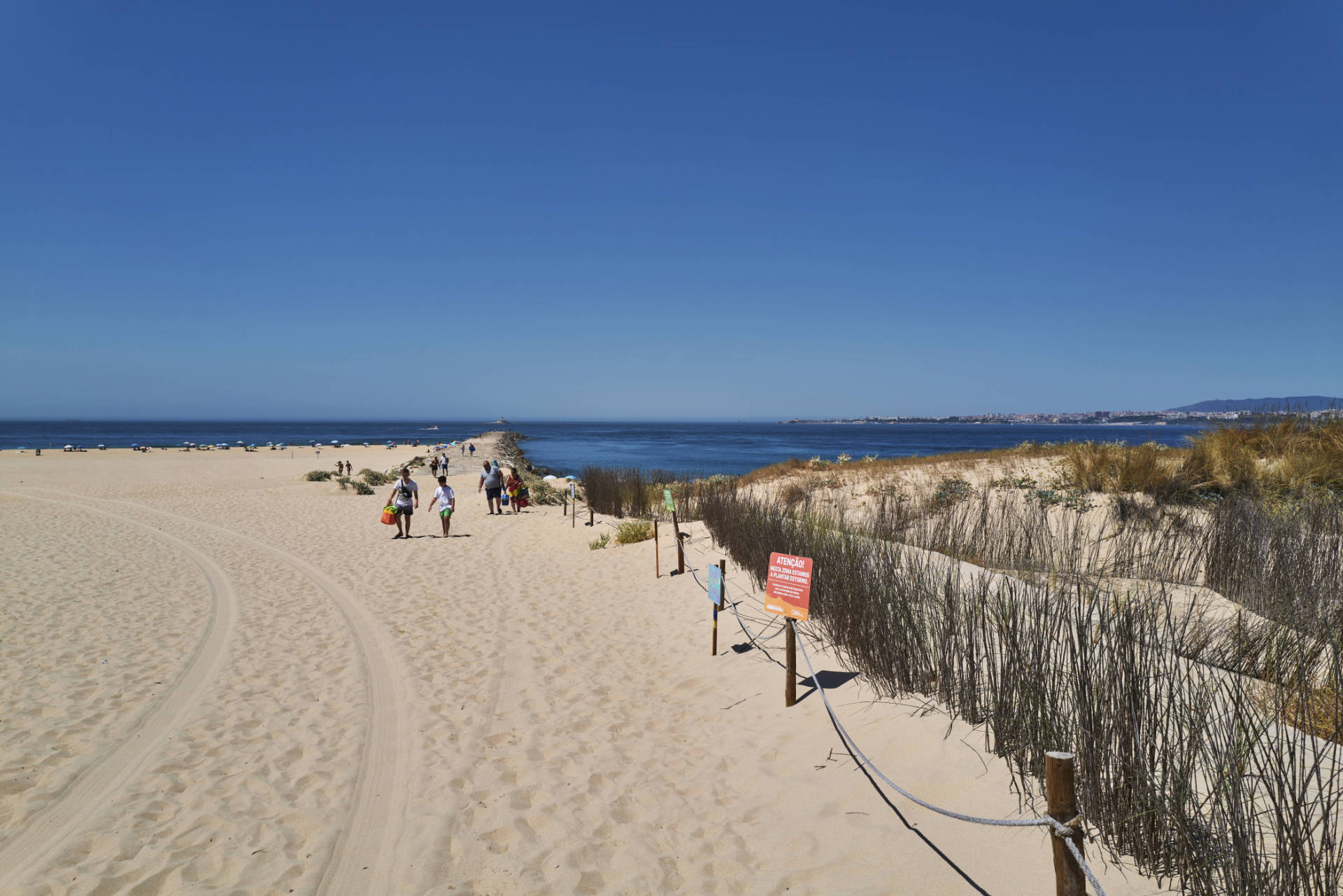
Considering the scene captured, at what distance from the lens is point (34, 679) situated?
6023mm

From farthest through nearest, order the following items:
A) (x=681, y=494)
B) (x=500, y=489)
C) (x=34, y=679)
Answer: (x=500, y=489)
(x=681, y=494)
(x=34, y=679)

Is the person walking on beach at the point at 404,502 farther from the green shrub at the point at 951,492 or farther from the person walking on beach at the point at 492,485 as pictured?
the green shrub at the point at 951,492

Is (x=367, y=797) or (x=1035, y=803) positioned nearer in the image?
(x=1035, y=803)

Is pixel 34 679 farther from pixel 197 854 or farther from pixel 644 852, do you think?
pixel 644 852

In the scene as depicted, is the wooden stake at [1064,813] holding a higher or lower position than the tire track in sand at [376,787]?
higher

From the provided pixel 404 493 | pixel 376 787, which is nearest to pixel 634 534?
pixel 404 493

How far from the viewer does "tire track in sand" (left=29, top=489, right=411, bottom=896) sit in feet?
11.9

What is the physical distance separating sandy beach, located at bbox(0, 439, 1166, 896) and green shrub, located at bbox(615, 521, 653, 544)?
276 centimetres

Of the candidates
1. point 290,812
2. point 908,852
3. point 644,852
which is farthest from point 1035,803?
point 290,812

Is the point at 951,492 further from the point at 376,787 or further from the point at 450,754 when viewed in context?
the point at 376,787

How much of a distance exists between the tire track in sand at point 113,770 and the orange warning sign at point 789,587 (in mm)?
4746

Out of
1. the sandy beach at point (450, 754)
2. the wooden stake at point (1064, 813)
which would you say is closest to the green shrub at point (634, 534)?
the sandy beach at point (450, 754)

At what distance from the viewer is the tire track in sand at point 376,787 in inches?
142

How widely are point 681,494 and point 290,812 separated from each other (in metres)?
12.6
